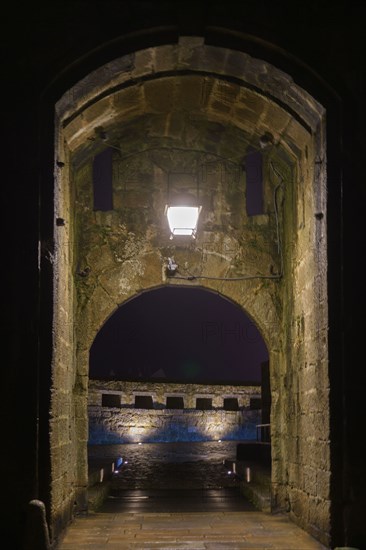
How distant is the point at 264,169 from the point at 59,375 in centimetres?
394

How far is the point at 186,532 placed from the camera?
6527 mm

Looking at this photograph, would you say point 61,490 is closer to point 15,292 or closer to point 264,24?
point 15,292

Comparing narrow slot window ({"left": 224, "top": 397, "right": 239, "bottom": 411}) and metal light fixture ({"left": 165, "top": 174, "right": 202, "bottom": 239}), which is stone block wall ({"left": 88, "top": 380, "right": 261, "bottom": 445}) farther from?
metal light fixture ({"left": 165, "top": 174, "right": 202, "bottom": 239})

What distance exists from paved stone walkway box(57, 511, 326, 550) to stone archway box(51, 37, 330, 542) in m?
0.26

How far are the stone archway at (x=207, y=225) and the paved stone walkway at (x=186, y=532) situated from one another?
262 mm

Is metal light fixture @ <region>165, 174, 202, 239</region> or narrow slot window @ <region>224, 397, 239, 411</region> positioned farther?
narrow slot window @ <region>224, 397, 239, 411</region>

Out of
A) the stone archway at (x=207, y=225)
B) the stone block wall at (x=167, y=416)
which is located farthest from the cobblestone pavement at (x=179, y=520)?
the stone block wall at (x=167, y=416)

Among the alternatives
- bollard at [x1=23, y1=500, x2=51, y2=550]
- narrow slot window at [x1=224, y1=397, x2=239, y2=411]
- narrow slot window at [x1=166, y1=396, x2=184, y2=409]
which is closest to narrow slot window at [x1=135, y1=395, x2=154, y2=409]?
narrow slot window at [x1=166, y1=396, x2=184, y2=409]

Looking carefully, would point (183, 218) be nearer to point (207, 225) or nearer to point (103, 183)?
point (207, 225)

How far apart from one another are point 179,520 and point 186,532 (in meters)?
0.84

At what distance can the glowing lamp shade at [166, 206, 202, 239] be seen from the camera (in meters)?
7.89

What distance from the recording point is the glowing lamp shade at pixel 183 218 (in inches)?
311

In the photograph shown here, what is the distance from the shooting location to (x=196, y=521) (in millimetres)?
7258

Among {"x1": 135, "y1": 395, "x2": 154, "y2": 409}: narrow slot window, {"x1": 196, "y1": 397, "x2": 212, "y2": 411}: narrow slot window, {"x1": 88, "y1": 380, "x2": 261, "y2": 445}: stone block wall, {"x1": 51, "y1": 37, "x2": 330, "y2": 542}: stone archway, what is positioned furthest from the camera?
{"x1": 196, "y1": 397, "x2": 212, "y2": 411}: narrow slot window
